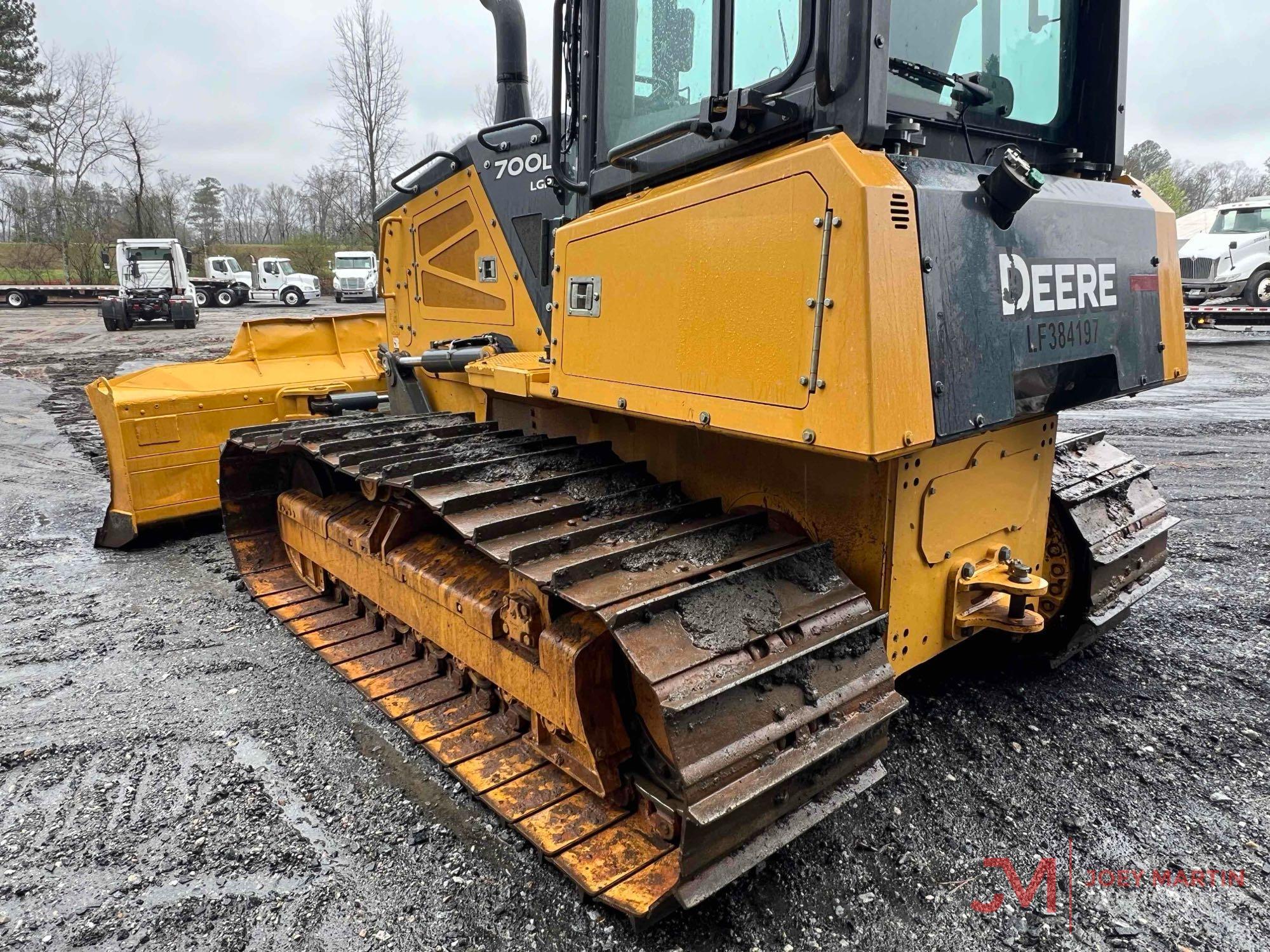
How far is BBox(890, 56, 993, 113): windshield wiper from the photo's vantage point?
6.98ft

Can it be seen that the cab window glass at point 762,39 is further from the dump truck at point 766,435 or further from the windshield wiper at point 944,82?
the windshield wiper at point 944,82

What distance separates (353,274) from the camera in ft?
110

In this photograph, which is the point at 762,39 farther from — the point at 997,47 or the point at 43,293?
the point at 43,293

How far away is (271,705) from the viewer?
3.38 meters

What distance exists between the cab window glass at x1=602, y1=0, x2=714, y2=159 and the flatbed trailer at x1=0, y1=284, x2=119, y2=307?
31.9m

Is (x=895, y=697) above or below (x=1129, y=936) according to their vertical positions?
above

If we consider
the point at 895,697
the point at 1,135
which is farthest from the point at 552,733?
the point at 1,135

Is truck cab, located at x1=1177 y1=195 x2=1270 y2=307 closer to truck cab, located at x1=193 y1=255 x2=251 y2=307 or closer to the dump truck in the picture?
the dump truck

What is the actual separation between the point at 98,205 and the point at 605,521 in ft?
156

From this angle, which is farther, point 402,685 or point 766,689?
point 402,685

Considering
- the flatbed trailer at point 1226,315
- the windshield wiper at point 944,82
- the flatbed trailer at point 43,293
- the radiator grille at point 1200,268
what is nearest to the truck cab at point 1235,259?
the radiator grille at point 1200,268

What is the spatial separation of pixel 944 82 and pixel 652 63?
0.85m

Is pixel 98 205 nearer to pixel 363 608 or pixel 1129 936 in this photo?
pixel 363 608

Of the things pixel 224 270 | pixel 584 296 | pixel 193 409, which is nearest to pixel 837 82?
pixel 584 296
